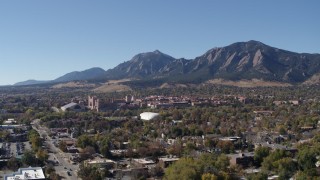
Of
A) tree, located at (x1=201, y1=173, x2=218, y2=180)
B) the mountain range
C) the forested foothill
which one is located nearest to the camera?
tree, located at (x1=201, y1=173, x2=218, y2=180)

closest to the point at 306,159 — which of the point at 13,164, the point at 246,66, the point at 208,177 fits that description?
the point at 208,177

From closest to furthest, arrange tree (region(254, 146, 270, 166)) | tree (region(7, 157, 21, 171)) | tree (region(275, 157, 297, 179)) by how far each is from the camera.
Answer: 1. tree (region(275, 157, 297, 179))
2. tree (region(7, 157, 21, 171))
3. tree (region(254, 146, 270, 166))

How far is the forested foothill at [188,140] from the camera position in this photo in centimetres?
3155

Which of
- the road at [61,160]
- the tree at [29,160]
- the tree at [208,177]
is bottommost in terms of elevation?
the road at [61,160]

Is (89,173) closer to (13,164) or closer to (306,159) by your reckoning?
(13,164)

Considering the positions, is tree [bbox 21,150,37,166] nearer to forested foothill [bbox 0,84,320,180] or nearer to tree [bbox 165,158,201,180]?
forested foothill [bbox 0,84,320,180]

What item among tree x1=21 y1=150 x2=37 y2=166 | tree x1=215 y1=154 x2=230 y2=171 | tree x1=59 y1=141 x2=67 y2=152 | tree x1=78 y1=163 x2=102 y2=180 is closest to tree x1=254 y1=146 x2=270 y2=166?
tree x1=215 y1=154 x2=230 y2=171

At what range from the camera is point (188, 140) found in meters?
45.8

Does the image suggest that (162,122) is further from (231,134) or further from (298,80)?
(298,80)

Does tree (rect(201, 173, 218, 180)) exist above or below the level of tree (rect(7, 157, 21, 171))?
above

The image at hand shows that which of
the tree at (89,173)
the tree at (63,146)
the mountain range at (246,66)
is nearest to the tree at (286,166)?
the tree at (89,173)

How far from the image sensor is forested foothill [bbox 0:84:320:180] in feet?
104

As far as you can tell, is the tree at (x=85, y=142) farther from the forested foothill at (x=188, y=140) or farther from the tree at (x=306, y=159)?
the tree at (x=306, y=159)

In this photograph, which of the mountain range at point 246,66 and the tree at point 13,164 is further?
the mountain range at point 246,66
